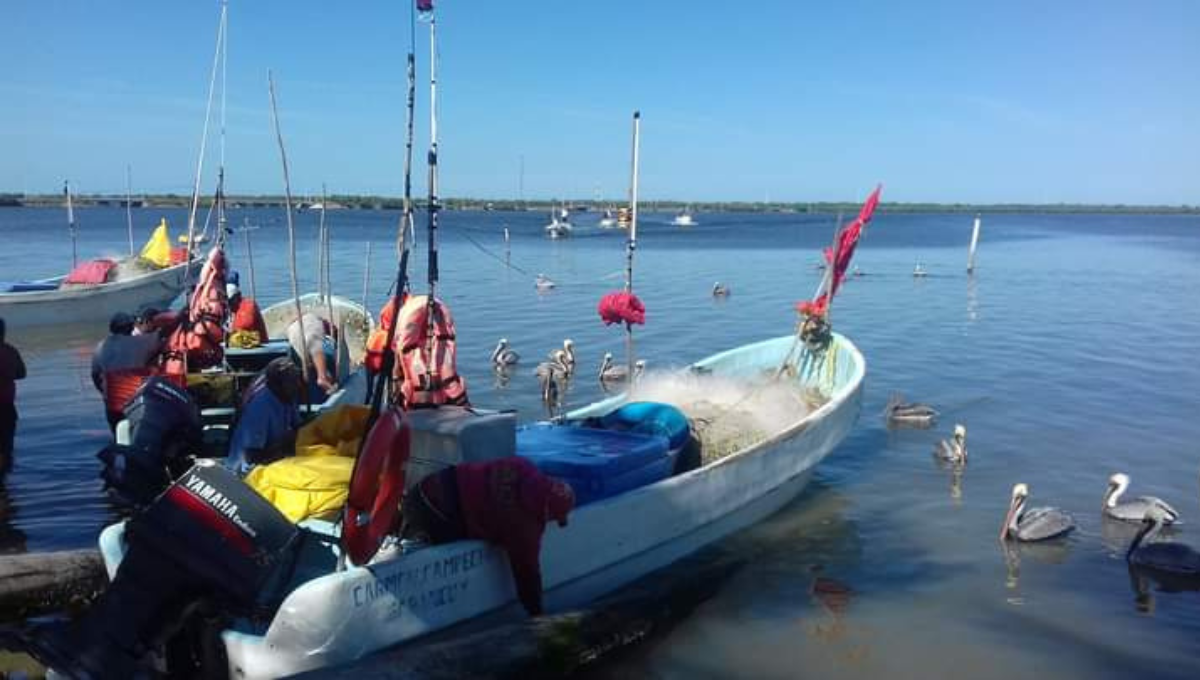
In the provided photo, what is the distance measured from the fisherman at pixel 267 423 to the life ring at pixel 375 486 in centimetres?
230

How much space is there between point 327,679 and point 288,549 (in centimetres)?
96

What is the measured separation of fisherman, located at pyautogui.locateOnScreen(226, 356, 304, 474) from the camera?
25.8 ft

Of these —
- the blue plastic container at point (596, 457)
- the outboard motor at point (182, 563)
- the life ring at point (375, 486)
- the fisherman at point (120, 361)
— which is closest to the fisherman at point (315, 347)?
the fisherman at point (120, 361)

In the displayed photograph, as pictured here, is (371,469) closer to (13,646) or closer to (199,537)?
(199,537)

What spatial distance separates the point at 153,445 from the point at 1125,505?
10.7 m

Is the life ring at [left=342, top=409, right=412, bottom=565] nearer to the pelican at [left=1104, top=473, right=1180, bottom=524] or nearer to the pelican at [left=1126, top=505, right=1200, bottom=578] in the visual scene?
the pelican at [left=1126, top=505, right=1200, bottom=578]

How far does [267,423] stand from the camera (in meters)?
7.95

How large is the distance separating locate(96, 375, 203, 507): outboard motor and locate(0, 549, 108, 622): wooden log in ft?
2.49

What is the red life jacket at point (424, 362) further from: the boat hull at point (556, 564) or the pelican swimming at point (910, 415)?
the pelican swimming at point (910, 415)

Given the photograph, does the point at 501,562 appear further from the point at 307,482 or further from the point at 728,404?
the point at 728,404

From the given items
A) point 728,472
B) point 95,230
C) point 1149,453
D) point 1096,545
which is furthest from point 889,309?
point 95,230

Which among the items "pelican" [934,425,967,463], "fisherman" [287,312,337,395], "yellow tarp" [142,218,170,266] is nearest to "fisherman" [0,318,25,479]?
"fisherman" [287,312,337,395]

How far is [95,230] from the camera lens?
7725 centimetres

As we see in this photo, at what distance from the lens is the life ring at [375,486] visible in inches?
223
